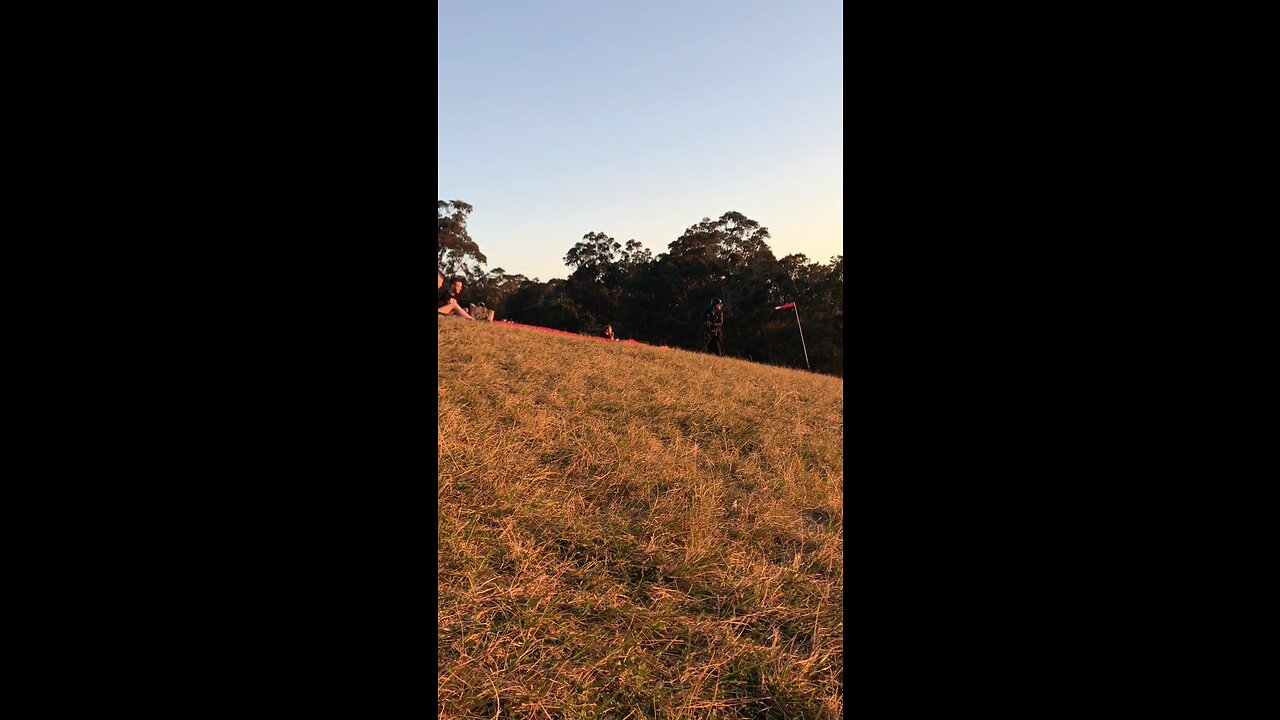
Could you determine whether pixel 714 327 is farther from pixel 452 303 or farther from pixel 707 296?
pixel 707 296

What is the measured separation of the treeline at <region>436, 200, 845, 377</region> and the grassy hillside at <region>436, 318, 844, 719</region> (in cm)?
1692

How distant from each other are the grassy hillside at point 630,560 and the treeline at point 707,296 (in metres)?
16.9

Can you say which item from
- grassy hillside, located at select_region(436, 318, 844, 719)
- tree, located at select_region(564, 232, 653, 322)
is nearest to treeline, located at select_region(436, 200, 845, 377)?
tree, located at select_region(564, 232, 653, 322)

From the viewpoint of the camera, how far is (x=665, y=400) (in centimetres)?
458

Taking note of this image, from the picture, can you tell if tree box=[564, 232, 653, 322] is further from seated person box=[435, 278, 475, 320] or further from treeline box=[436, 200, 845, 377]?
seated person box=[435, 278, 475, 320]

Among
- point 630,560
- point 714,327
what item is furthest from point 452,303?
point 630,560

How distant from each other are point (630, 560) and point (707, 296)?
21.7 meters

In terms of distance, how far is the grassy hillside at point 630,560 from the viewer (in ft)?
5.15

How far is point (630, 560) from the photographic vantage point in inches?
88.0

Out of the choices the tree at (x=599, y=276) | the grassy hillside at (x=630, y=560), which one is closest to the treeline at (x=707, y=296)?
the tree at (x=599, y=276)
